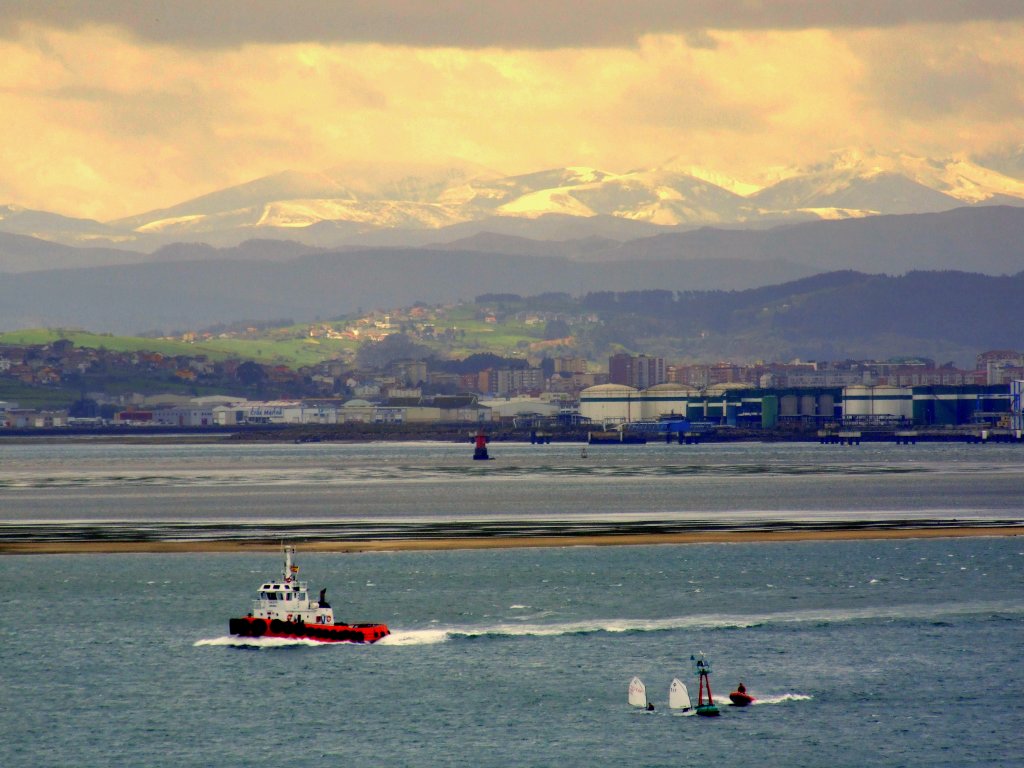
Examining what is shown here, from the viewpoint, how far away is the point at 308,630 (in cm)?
6144

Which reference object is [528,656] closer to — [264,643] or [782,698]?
[264,643]

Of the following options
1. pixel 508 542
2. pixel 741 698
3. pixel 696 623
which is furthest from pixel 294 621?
pixel 508 542

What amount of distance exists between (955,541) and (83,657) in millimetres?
46353

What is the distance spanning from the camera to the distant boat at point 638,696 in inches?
2003

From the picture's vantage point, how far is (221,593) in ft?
239

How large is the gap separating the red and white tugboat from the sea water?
0.59 meters

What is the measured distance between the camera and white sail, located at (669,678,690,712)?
50719 millimetres

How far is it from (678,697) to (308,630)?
1526cm

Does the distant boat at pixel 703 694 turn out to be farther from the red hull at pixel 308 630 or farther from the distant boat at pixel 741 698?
the red hull at pixel 308 630

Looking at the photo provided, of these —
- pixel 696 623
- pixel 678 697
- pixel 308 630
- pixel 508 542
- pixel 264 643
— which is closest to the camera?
pixel 678 697

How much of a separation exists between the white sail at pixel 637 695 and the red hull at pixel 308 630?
12.4 metres

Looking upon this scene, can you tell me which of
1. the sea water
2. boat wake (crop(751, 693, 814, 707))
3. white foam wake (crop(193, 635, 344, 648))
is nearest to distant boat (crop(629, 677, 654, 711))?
the sea water

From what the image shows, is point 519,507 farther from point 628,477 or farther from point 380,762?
point 380,762

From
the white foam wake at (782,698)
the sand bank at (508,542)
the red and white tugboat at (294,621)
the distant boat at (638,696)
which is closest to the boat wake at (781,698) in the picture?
the white foam wake at (782,698)
